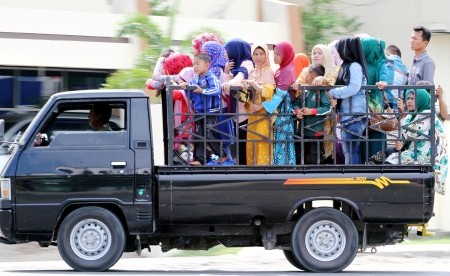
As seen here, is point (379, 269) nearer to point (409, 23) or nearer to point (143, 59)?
point (143, 59)

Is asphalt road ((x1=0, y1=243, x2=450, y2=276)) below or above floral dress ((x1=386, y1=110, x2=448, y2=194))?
below

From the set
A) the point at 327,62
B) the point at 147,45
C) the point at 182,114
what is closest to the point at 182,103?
the point at 182,114

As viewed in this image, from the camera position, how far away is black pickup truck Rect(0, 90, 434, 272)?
1097 centimetres

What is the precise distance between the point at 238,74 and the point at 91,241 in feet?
7.89

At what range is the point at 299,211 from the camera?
37.6 feet

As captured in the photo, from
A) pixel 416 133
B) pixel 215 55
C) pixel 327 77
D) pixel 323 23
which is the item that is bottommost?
pixel 416 133

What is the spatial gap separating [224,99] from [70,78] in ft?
26.4

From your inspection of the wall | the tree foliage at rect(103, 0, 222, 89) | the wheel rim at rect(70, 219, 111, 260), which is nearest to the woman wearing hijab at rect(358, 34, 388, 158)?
the wheel rim at rect(70, 219, 111, 260)

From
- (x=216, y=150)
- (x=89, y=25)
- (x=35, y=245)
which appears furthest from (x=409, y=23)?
(x=216, y=150)

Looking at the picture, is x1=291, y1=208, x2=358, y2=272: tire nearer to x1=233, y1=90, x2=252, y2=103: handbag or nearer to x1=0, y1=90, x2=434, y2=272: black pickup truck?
x1=0, y1=90, x2=434, y2=272: black pickup truck

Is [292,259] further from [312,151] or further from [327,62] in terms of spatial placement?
[327,62]

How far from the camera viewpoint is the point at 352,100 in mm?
11352

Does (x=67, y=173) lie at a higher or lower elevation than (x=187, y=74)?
lower

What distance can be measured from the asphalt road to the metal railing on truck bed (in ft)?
4.35
